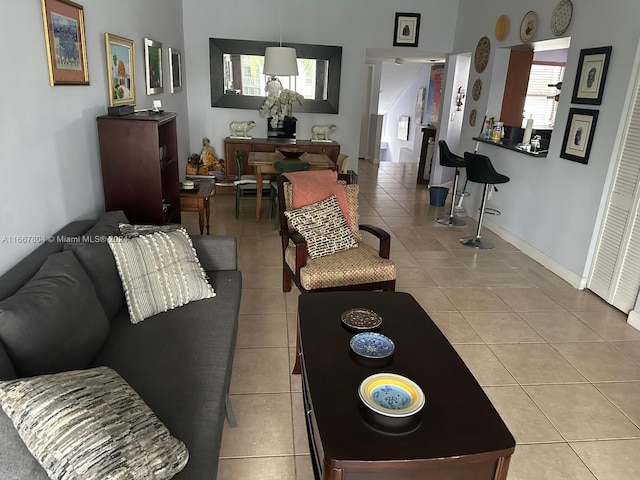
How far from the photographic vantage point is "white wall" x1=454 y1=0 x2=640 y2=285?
3297 mm

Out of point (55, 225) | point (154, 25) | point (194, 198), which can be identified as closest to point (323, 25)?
point (154, 25)

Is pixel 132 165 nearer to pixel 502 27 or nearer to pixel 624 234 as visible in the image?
pixel 624 234

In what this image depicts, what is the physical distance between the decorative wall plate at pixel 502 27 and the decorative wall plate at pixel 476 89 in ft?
1.83

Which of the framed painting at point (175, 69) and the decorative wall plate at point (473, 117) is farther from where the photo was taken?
the decorative wall plate at point (473, 117)

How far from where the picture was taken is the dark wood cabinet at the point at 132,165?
2.74m

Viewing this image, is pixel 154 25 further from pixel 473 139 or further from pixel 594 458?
pixel 594 458

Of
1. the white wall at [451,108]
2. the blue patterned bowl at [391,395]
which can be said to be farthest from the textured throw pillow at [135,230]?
the white wall at [451,108]

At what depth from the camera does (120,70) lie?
10.9 feet

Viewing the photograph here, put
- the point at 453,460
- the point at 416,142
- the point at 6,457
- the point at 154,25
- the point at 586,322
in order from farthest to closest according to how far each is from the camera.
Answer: the point at 416,142 → the point at 154,25 → the point at 586,322 → the point at 453,460 → the point at 6,457

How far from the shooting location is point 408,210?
5.77 m

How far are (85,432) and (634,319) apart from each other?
3.38 meters

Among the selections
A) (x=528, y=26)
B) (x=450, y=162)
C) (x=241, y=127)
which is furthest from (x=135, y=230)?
(x=528, y=26)

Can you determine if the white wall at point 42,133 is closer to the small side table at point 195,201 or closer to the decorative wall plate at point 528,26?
the small side table at point 195,201

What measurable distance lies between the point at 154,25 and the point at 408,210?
3.55m
